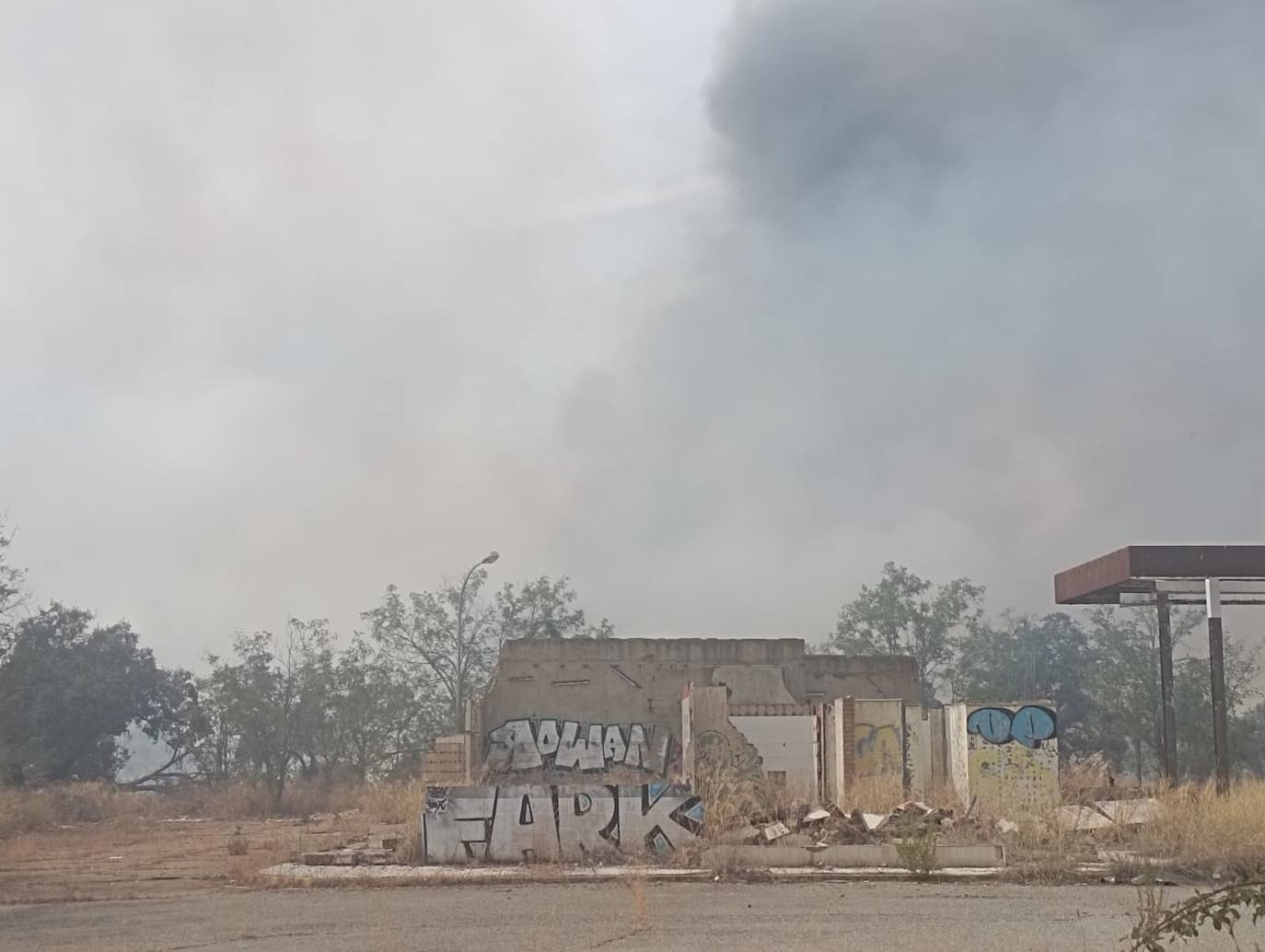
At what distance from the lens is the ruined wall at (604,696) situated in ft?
110

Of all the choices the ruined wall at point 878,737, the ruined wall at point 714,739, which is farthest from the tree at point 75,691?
the ruined wall at point 878,737

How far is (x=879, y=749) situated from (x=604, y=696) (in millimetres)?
8887

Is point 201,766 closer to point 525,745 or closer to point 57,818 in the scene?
point 57,818

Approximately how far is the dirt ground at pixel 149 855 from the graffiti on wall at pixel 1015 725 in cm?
1088

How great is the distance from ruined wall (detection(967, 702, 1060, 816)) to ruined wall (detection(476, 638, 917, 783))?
970 centimetres

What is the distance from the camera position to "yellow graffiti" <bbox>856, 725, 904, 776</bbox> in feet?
89.4

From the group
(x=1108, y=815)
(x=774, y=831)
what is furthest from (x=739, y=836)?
(x=1108, y=815)

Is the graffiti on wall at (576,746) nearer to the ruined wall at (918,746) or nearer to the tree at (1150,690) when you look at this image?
the ruined wall at (918,746)

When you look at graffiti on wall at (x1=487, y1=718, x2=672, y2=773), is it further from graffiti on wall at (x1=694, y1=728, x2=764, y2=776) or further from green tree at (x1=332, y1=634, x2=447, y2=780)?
green tree at (x1=332, y1=634, x2=447, y2=780)

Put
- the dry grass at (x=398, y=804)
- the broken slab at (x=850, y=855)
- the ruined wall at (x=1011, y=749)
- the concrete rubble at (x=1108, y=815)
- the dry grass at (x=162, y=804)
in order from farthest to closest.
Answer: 1. the dry grass at (x=162, y=804)
2. the ruined wall at (x=1011, y=749)
3. the dry grass at (x=398, y=804)
4. the concrete rubble at (x=1108, y=815)
5. the broken slab at (x=850, y=855)

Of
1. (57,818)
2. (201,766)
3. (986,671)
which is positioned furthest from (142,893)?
(986,671)

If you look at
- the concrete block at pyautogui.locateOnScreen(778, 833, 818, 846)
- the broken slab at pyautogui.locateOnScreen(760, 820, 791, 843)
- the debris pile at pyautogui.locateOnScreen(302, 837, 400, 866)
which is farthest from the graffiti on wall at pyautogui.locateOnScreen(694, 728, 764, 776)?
the debris pile at pyautogui.locateOnScreen(302, 837, 400, 866)

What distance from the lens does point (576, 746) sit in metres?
33.7

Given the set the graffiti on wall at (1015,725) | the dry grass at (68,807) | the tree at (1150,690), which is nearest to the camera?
the graffiti on wall at (1015,725)
